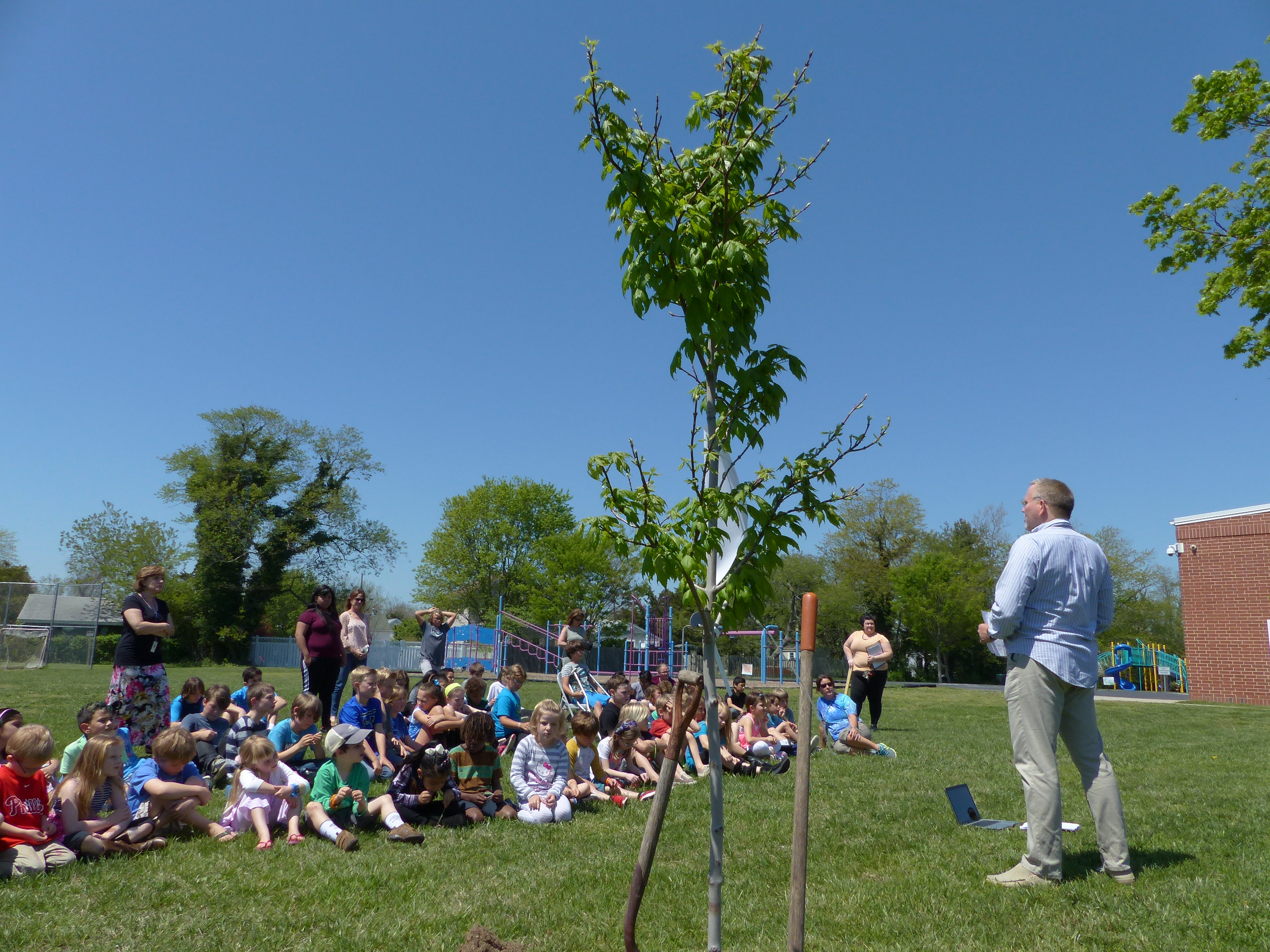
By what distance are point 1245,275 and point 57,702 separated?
2250 cm

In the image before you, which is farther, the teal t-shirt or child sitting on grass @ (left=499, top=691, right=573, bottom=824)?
child sitting on grass @ (left=499, top=691, right=573, bottom=824)

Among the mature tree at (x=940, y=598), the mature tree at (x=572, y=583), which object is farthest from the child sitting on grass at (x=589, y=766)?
the mature tree at (x=572, y=583)

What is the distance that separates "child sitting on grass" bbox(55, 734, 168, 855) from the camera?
5.23m

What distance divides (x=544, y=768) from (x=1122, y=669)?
Answer: 43438 millimetres

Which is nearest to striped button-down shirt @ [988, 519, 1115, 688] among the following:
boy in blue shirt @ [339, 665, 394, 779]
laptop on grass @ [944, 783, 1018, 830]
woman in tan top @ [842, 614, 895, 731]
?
laptop on grass @ [944, 783, 1018, 830]

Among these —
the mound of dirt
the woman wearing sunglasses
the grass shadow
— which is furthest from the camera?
the woman wearing sunglasses

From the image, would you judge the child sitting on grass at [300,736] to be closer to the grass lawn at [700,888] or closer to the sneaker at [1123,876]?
the grass lawn at [700,888]

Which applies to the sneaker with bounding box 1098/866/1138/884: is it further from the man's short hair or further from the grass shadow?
the man's short hair

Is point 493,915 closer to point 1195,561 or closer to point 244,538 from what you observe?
point 1195,561

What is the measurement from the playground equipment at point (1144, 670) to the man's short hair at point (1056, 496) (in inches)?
1640

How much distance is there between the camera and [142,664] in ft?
22.5

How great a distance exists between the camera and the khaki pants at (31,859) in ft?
15.6

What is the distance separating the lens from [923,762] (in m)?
9.84

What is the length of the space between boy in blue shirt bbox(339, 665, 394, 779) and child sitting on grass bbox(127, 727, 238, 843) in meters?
1.84
